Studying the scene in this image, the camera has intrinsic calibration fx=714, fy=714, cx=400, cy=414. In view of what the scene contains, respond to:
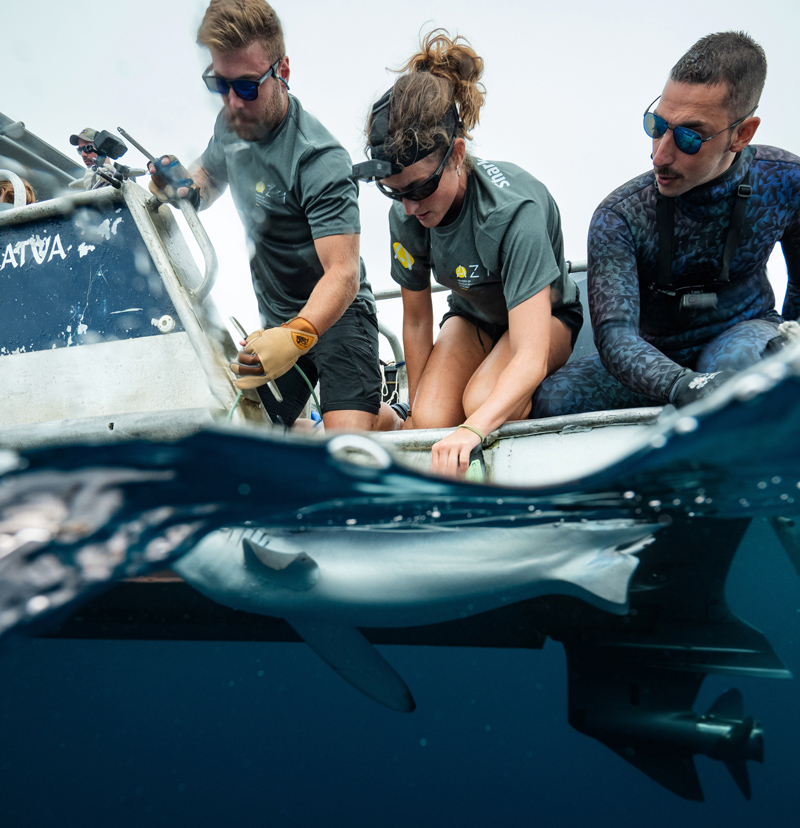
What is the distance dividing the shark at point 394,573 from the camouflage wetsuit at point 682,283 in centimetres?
50

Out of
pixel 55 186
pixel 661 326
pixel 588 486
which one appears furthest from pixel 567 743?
pixel 55 186

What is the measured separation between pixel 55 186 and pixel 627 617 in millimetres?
5740

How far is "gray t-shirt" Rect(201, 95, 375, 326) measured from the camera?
87.6 inches

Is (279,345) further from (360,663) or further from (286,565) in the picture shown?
(360,663)

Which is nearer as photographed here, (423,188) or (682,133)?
(682,133)

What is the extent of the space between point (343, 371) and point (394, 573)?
0.90 metres

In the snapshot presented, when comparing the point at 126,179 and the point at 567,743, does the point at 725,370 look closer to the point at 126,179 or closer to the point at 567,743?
the point at 567,743

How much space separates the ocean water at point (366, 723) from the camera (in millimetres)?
1633

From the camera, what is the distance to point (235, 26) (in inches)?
81.5

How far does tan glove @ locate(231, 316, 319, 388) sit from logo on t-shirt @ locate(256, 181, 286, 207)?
1.39 feet

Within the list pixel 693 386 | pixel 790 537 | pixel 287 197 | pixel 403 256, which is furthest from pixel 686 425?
pixel 287 197

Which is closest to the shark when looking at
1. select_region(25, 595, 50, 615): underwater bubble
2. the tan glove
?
select_region(25, 595, 50, 615): underwater bubble

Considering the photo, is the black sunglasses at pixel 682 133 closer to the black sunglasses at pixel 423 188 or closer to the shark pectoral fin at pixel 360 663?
the black sunglasses at pixel 423 188

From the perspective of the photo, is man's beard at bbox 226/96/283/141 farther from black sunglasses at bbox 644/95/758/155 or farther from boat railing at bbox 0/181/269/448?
black sunglasses at bbox 644/95/758/155
